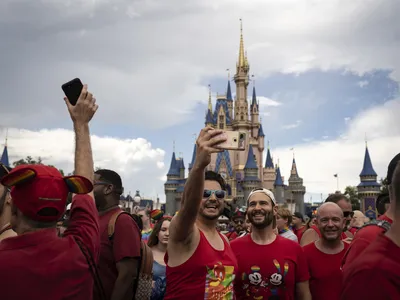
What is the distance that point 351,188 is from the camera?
83125 mm

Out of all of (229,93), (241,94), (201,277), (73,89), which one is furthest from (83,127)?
(229,93)

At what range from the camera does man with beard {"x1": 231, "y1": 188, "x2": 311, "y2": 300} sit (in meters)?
4.20

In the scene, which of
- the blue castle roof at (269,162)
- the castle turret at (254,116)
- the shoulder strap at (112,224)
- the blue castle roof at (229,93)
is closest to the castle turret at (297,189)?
the blue castle roof at (269,162)

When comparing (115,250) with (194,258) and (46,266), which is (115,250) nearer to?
(194,258)

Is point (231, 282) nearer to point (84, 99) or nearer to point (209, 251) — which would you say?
point (209, 251)

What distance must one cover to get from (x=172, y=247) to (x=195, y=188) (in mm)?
638

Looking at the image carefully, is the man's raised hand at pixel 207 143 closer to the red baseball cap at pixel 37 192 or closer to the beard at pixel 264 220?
the red baseball cap at pixel 37 192

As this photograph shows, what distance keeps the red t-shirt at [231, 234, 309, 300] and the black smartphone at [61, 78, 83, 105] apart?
2.43m

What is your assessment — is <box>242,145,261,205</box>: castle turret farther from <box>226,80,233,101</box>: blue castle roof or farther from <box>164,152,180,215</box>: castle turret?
<box>226,80,233,101</box>: blue castle roof

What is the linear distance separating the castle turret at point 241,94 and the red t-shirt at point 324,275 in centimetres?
7200

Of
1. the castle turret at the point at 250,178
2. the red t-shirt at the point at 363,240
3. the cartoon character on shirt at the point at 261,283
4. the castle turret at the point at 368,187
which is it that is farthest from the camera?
the castle turret at the point at 250,178

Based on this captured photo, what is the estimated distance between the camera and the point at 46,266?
221 cm

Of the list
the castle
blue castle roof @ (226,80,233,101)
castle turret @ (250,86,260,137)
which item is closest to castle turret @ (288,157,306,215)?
the castle

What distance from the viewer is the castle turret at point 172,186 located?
73438mm
